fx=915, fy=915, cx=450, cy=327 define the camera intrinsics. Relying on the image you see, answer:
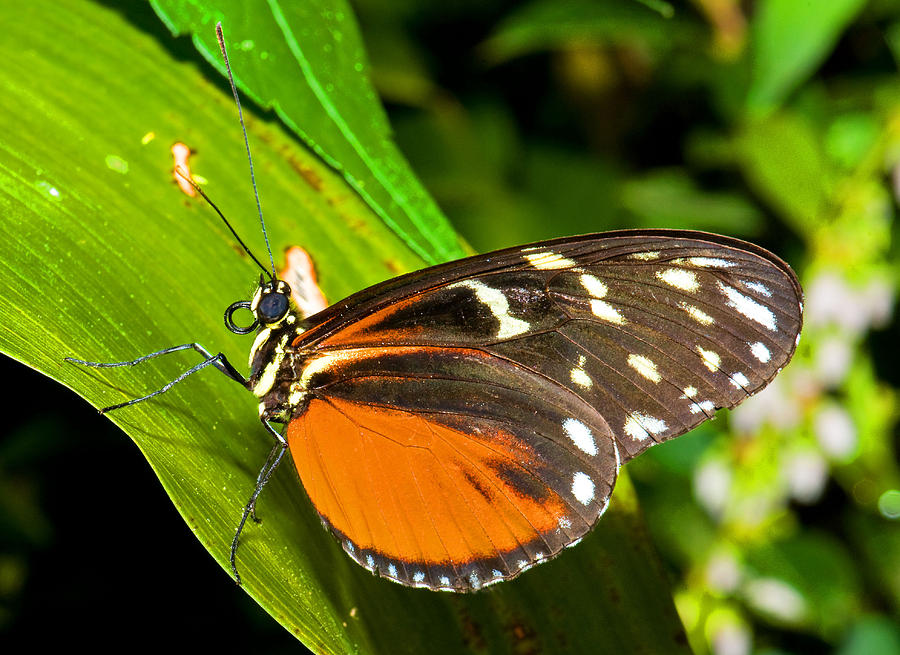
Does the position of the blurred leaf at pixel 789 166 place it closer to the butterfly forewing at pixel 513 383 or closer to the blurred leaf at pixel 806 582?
the blurred leaf at pixel 806 582

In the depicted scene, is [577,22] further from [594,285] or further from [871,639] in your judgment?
[871,639]

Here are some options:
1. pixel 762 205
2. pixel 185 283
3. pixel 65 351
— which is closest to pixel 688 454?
pixel 762 205

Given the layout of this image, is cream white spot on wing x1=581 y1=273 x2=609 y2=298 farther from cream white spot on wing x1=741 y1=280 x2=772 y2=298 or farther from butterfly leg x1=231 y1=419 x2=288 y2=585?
butterfly leg x1=231 y1=419 x2=288 y2=585

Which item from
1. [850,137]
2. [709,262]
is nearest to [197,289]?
[709,262]

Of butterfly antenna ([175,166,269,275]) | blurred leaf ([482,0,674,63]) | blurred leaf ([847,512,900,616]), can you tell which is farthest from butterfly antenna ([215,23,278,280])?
blurred leaf ([847,512,900,616])

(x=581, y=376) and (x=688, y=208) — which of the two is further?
(x=688, y=208)

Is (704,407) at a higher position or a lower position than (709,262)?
lower

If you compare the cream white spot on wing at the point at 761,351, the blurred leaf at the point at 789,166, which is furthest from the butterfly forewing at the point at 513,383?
the blurred leaf at the point at 789,166
